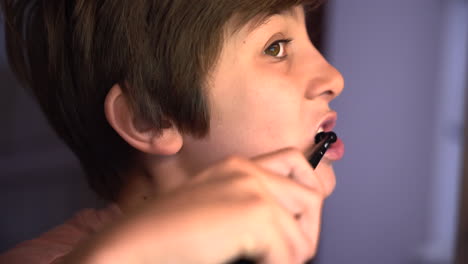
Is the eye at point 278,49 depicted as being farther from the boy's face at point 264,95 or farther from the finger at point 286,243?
the finger at point 286,243

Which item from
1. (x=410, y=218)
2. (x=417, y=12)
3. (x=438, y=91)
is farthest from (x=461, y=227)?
(x=417, y=12)

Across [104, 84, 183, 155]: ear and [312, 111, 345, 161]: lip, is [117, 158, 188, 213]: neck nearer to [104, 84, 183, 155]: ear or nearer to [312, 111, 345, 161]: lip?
[104, 84, 183, 155]: ear

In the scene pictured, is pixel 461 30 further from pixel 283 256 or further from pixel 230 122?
pixel 283 256

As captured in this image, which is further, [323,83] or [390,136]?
[390,136]

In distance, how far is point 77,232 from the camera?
0.70m

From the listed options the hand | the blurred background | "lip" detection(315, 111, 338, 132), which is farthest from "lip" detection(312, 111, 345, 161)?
the blurred background

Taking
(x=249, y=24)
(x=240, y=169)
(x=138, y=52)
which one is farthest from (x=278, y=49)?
(x=240, y=169)

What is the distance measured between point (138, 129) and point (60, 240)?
0.72 ft

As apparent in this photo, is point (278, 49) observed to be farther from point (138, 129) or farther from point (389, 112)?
point (389, 112)

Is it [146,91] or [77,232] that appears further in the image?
[77,232]

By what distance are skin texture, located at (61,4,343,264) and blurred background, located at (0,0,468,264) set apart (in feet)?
0.94

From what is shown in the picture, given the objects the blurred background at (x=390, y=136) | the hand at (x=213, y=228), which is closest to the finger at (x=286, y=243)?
the hand at (x=213, y=228)

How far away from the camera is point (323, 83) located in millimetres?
563

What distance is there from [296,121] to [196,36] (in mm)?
149
